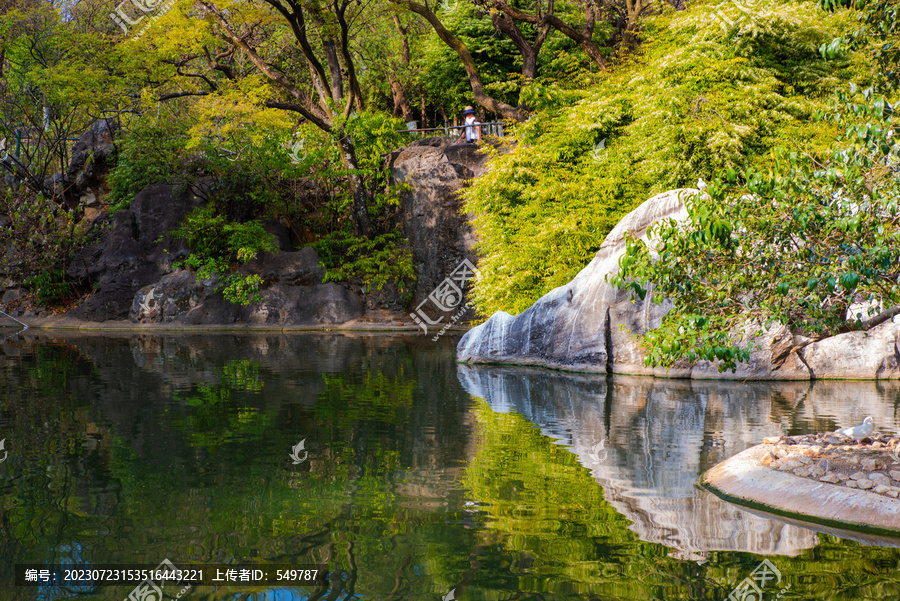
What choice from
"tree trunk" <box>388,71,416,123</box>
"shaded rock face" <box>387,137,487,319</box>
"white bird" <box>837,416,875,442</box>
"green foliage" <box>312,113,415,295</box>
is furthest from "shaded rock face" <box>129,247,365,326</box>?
"white bird" <box>837,416,875,442</box>

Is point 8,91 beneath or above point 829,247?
above

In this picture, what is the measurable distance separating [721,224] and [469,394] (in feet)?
23.4

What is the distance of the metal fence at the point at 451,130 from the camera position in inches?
972

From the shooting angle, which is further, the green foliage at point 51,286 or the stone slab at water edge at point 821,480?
the green foliage at point 51,286

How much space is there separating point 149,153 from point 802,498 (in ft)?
85.4

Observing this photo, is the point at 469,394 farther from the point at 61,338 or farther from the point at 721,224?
the point at 61,338

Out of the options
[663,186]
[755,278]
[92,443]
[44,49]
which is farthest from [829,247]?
[44,49]

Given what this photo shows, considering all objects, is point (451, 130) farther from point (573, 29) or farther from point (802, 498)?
point (802, 498)

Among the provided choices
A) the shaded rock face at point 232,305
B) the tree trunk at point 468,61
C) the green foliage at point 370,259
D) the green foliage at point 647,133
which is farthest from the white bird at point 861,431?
the green foliage at point 370,259

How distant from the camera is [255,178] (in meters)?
27.3

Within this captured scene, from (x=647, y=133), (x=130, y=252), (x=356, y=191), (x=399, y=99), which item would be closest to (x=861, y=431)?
(x=647, y=133)

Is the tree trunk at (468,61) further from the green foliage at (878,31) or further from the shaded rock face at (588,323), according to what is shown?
the green foliage at (878,31)

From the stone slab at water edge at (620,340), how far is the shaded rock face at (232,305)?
1010cm

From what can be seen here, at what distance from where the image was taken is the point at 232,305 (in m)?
25.4
